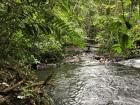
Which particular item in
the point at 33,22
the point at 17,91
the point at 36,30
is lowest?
the point at 17,91

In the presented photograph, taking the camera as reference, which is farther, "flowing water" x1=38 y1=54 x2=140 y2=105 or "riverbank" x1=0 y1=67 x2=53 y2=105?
"flowing water" x1=38 y1=54 x2=140 y2=105

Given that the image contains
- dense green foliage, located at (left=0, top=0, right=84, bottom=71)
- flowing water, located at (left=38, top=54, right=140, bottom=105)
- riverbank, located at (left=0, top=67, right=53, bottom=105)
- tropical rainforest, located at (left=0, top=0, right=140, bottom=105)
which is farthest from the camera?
flowing water, located at (left=38, top=54, right=140, bottom=105)

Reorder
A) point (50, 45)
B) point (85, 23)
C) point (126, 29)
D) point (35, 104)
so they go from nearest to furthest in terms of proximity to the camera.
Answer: point (126, 29), point (35, 104), point (50, 45), point (85, 23)

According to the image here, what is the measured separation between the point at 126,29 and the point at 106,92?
8326 mm

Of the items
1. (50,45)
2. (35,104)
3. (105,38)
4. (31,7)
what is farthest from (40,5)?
(105,38)

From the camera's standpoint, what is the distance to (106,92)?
967 cm

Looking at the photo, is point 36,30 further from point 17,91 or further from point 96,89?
point 96,89

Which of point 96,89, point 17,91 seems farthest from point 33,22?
point 96,89

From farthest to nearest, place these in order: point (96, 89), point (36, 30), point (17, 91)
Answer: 1. point (96, 89)
2. point (17, 91)
3. point (36, 30)

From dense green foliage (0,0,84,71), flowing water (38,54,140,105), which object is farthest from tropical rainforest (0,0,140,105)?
flowing water (38,54,140,105)

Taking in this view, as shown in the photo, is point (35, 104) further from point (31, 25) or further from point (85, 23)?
point (85, 23)

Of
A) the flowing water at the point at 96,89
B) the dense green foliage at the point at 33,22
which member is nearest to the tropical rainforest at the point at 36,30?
the dense green foliage at the point at 33,22

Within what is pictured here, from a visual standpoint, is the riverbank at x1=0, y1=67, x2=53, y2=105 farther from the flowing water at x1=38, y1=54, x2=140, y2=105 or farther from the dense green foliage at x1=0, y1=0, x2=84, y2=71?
the flowing water at x1=38, y1=54, x2=140, y2=105

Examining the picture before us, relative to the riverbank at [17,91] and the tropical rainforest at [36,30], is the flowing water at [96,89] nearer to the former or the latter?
the riverbank at [17,91]
